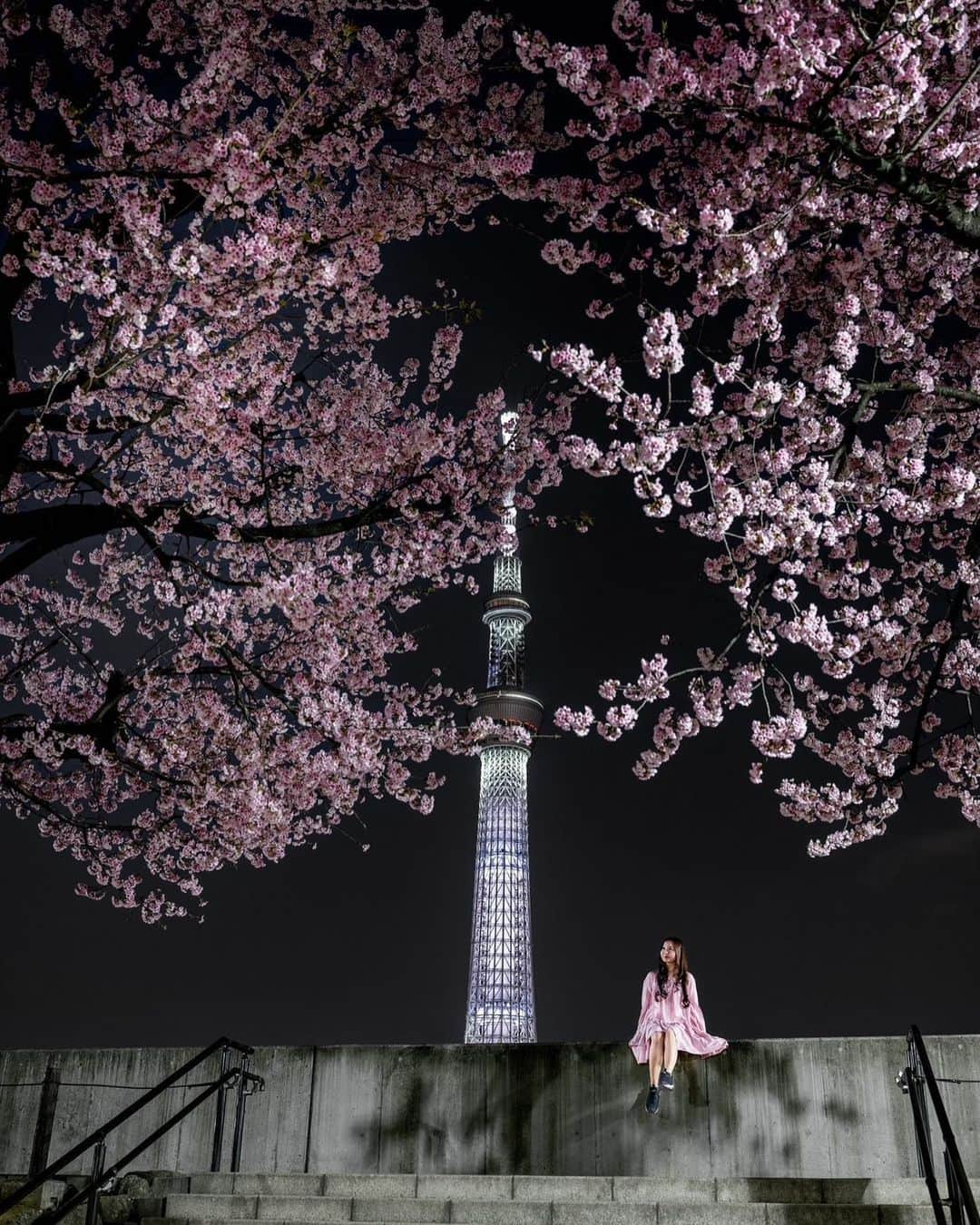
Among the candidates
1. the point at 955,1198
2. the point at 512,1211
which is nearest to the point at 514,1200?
the point at 512,1211

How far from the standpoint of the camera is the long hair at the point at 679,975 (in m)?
9.49

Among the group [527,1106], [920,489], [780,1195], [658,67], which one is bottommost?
[780,1195]

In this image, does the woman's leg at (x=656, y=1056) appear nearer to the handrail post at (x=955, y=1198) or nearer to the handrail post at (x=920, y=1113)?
the handrail post at (x=920, y=1113)

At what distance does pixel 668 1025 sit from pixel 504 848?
44.1 m

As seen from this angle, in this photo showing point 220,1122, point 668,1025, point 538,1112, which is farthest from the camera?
point 538,1112

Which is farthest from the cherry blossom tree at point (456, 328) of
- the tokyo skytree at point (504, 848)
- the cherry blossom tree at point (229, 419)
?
→ the tokyo skytree at point (504, 848)

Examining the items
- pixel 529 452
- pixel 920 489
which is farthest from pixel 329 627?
pixel 920 489

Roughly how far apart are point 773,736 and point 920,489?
2.58 meters

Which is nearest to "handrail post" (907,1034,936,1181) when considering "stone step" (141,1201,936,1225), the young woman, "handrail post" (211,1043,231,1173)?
"stone step" (141,1201,936,1225)

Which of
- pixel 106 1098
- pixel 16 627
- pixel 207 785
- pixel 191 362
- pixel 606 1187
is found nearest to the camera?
pixel 606 1187

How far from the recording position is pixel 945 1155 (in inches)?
268

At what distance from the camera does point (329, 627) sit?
14242 millimetres

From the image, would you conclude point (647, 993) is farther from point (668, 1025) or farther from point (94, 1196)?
point (94, 1196)

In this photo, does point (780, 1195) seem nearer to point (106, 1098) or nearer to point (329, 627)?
point (106, 1098)
